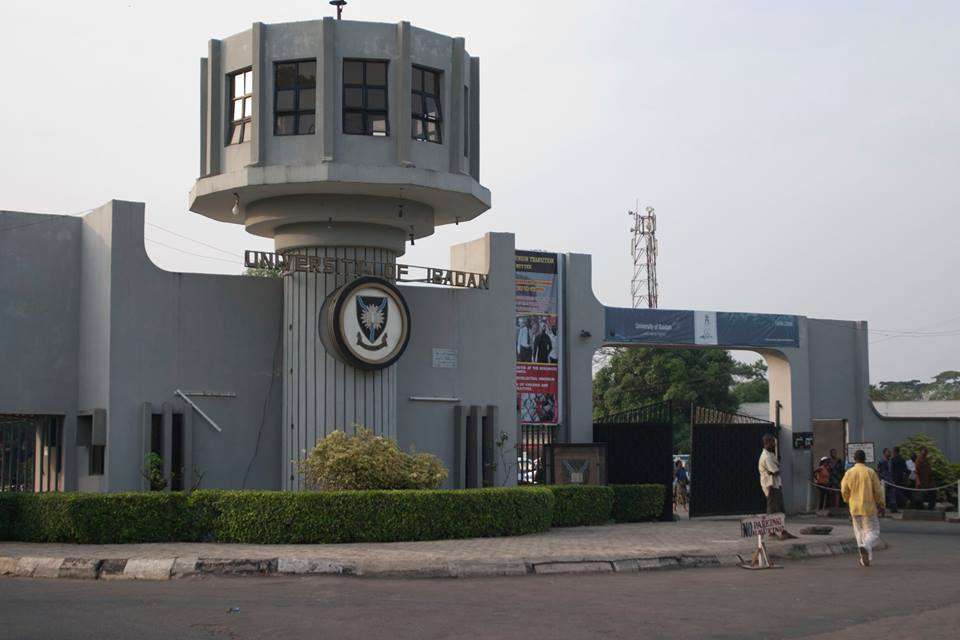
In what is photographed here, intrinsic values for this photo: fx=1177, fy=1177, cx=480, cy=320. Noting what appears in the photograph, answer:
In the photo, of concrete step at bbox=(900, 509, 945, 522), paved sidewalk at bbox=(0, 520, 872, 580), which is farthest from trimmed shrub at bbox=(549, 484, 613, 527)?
concrete step at bbox=(900, 509, 945, 522)

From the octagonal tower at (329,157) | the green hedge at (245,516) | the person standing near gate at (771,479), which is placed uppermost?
the octagonal tower at (329,157)

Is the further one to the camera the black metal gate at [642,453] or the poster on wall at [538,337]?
the poster on wall at [538,337]

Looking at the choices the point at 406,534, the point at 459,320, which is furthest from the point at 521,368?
the point at 406,534

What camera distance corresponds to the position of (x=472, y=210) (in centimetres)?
2342

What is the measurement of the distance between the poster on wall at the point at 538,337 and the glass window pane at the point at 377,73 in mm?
6701

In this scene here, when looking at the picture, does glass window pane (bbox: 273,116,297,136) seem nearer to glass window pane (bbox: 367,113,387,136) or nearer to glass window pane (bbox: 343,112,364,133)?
glass window pane (bbox: 343,112,364,133)

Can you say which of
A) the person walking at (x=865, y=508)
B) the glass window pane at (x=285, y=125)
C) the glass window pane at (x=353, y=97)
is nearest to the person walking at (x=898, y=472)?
the person walking at (x=865, y=508)

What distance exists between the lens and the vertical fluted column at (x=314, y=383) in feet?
71.4

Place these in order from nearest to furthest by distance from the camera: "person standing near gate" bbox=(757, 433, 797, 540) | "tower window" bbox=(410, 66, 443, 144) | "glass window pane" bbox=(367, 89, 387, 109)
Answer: "person standing near gate" bbox=(757, 433, 797, 540)
"glass window pane" bbox=(367, 89, 387, 109)
"tower window" bbox=(410, 66, 443, 144)

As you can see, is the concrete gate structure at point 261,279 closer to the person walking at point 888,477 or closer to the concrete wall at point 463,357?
the concrete wall at point 463,357

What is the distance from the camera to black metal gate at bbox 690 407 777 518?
89.2 feet

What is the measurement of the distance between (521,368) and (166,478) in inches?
346

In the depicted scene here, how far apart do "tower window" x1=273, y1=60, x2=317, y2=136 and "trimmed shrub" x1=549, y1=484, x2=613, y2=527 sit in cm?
820

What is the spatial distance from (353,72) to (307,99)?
0.97 metres
